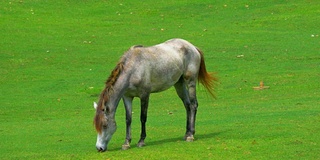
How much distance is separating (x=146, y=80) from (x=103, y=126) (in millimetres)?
1183

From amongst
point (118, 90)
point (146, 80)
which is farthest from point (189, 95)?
point (118, 90)

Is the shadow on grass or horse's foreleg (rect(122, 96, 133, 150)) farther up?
horse's foreleg (rect(122, 96, 133, 150))

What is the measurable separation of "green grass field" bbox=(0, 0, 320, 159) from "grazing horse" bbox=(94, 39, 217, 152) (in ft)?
1.51

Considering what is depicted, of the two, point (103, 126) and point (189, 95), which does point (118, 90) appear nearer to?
point (103, 126)

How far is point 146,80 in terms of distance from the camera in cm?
1440

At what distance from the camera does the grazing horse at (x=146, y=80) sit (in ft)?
45.6

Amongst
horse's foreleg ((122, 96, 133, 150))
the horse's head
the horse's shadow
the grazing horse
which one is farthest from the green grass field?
the grazing horse

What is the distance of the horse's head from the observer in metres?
13.8

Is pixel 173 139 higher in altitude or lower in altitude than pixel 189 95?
lower

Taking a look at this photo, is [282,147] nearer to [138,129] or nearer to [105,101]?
[105,101]

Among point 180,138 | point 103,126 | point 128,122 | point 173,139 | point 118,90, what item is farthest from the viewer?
point 180,138

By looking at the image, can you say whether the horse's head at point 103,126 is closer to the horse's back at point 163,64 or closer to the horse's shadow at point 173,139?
the horse's shadow at point 173,139

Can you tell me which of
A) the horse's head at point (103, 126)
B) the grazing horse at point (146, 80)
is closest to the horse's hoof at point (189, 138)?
the grazing horse at point (146, 80)

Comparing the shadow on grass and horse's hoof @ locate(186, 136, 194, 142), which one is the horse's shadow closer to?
the shadow on grass
